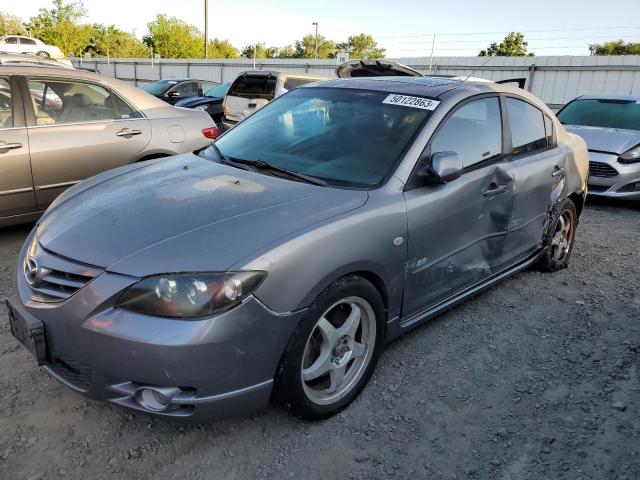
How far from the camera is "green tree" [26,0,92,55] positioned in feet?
160

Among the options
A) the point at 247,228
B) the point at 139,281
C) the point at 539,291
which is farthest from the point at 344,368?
the point at 539,291

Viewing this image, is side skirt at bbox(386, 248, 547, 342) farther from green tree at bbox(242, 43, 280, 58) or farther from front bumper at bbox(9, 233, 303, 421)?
green tree at bbox(242, 43, 280, 58)

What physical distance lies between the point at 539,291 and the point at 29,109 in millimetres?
4595

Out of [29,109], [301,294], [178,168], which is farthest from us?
[29,109]

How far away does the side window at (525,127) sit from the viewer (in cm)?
371

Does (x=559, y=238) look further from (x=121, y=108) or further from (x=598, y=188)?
(x=121, y=108)

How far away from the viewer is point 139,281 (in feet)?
6.65

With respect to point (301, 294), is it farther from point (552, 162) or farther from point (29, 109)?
point (29, 109)

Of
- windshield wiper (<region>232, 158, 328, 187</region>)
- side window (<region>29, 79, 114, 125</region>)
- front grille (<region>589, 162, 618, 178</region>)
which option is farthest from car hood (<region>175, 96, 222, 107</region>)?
windshield wiper (<region>232, 158, 328, 187</region>)

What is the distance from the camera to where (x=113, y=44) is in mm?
58531

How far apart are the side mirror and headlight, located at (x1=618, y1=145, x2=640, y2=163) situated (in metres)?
5.46

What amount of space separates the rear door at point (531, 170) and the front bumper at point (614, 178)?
3.51 meters

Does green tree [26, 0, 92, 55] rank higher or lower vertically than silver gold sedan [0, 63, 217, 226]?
higher

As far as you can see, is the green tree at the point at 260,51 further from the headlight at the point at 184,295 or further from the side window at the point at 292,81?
the headlight at the point at 184,295
